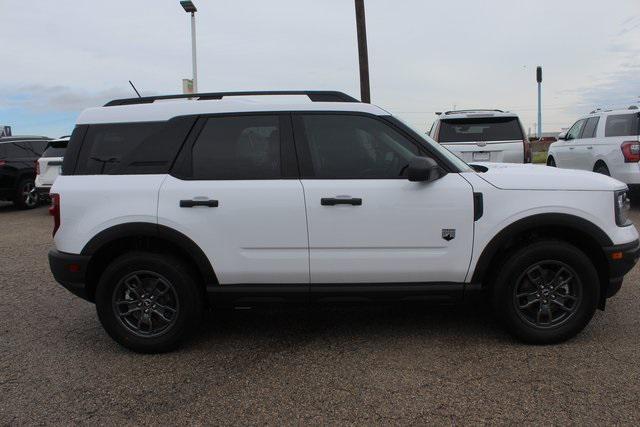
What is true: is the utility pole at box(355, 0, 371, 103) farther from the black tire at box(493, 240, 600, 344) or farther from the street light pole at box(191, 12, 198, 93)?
the black tire at box(493, 240, 600, 344)

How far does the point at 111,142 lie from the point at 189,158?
62cm

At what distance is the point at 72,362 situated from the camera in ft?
12.8

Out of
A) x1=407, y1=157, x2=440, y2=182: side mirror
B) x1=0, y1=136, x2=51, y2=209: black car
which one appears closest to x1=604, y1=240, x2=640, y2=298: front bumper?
x1=407, y1=157, x2=440, y2=182: side mirror

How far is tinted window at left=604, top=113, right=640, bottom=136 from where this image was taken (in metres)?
9.30

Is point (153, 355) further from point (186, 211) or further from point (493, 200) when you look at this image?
point (493, 200)

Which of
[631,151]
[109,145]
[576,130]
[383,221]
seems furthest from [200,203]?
[576,130]

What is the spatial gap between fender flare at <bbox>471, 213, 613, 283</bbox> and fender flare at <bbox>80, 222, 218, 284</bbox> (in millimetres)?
1935

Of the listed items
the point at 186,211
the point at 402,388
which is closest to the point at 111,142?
the point at 186,211

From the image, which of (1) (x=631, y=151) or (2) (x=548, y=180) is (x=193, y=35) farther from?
(2) (x=548, y=180)

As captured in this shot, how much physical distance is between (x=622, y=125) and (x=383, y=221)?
308 inches

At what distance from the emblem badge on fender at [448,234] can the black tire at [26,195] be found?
1194 centimetres

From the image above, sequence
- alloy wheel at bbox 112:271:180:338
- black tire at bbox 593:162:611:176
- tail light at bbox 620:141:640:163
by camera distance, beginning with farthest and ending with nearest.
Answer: black tire at bbox 593:162:611:176 < tail light at bbox 620:141:640:163 < alloy wheel at bbox 112:271:180:338

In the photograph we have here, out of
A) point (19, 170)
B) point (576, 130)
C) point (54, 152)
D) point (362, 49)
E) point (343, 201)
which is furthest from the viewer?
point (362, 49)

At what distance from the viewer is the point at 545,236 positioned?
12.9ft
